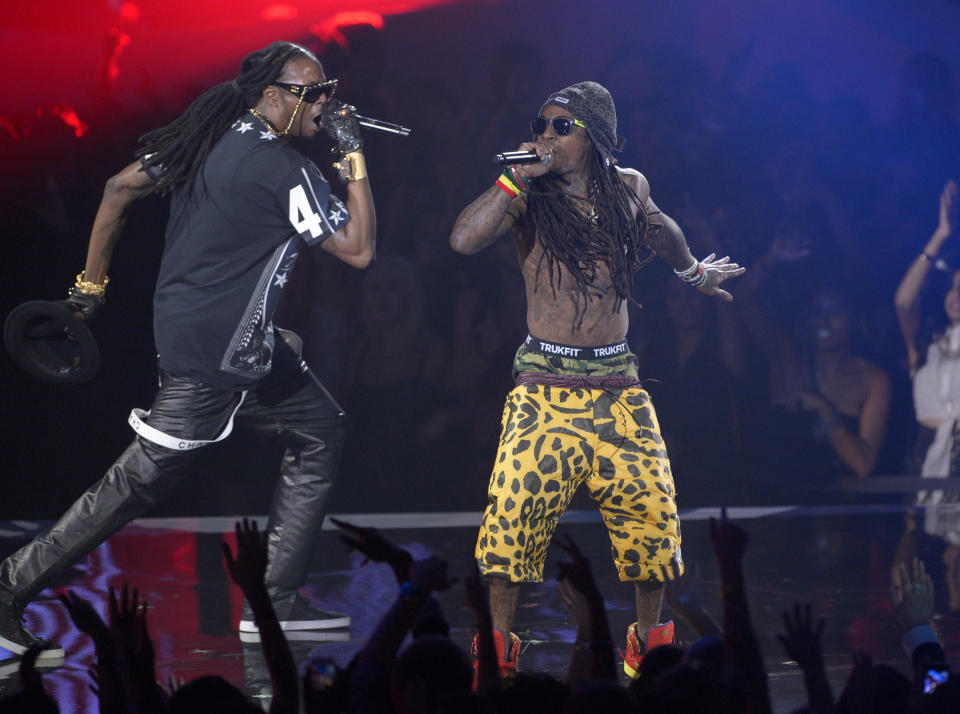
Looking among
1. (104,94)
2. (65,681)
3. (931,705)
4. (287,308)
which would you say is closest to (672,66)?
(287,308)

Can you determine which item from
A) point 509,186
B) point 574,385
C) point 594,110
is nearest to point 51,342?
point 509,186

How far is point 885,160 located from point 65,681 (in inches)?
204

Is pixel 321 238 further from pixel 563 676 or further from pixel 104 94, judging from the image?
pixel 104 94

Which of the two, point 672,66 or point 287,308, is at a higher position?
point 672,66

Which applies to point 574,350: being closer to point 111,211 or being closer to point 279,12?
point 111,211

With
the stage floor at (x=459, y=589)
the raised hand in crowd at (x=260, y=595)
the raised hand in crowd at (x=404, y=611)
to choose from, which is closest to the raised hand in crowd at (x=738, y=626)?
the raised hand in crowd at (x=404, y=611)

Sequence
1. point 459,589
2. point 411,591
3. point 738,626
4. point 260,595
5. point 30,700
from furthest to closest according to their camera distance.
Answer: point 459,589
point 411,591
point 738,626
point 260,595
point 30,700

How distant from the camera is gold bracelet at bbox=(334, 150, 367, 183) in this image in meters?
3.98

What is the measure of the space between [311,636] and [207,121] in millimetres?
1760

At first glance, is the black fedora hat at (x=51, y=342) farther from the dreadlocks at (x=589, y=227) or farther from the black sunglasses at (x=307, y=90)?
the dreadlocks at (x=589, y=227)

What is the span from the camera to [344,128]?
13.2 ft

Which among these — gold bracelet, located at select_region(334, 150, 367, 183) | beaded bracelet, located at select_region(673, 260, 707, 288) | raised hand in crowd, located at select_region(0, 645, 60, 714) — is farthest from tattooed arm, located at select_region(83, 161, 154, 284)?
raised hand in crowd, located at select_region(0, 645, 60, 714)

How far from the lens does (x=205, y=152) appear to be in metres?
4.10

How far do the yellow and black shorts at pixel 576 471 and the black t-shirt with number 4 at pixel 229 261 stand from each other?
0.88 m
